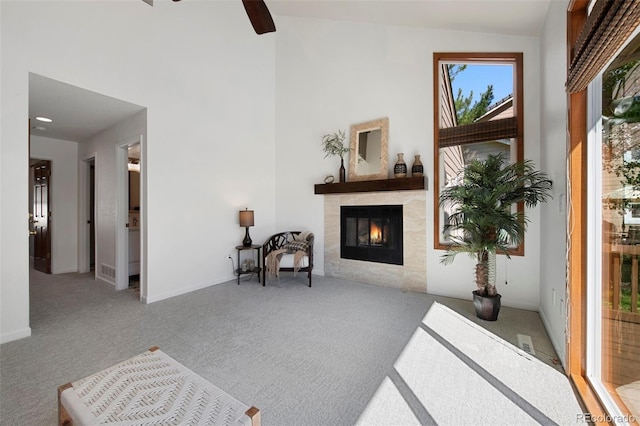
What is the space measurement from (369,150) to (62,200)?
18.8 ft

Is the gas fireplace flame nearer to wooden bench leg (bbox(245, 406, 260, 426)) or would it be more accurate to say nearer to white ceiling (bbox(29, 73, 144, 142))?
wooden bench leg (bbox(245, 406, 260, 426))

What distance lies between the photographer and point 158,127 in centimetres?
349

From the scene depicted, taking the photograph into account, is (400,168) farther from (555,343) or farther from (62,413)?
(62,413)

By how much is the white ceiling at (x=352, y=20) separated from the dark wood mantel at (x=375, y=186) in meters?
1.92

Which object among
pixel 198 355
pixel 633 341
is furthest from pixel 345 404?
pixel 633 341

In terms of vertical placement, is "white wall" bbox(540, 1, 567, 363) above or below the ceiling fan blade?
below

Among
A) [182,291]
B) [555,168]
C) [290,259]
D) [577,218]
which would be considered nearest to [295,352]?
[290,259]

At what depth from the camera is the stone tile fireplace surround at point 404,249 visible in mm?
3754

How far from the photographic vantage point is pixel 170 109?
3.61m

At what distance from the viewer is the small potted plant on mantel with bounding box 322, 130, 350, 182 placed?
4406 millimetres

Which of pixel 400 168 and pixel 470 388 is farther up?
pixel 400 168

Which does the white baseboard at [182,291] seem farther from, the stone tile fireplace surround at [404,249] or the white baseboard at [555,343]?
the white baseboard at [555,343]

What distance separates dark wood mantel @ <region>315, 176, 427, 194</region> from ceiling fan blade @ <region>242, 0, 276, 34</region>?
2.46 metres

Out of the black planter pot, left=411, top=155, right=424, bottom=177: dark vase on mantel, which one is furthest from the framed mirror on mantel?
the black planter pot
